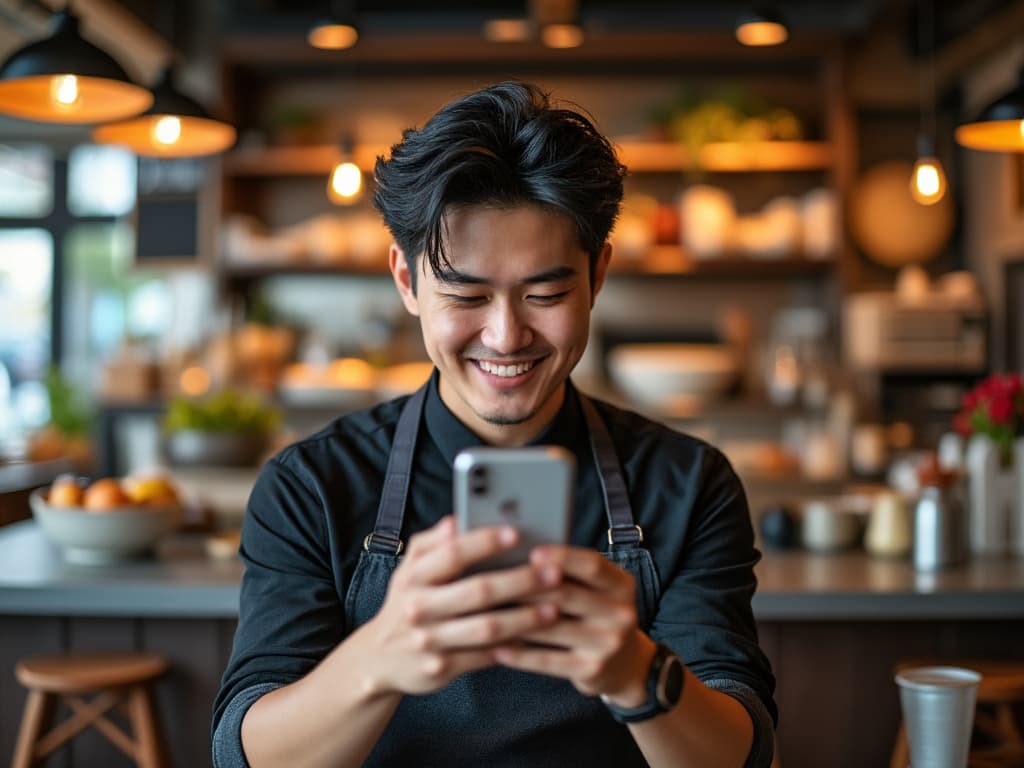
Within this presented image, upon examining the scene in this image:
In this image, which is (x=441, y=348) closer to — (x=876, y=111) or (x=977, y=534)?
(x=977, y=534)

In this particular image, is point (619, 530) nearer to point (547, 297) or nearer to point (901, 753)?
point (547, 297)

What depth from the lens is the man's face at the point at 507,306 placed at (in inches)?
53.7

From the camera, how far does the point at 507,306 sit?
137 centimetres

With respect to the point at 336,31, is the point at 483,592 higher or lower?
lower

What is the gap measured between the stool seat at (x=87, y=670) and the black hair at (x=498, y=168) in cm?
155

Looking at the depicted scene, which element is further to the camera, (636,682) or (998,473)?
(998,473)

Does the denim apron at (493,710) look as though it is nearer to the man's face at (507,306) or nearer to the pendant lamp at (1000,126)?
A: the man's face at (507,306)

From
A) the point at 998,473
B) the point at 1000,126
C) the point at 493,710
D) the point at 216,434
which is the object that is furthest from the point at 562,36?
the point at 493,710

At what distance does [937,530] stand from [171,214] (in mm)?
4192

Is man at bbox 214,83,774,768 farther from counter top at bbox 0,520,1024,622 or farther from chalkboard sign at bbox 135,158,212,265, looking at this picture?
chalkboard sign at bbox 135,158,212,265

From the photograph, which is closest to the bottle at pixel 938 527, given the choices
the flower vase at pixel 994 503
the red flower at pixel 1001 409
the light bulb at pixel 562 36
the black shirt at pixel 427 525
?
the flower vase at pixel 994 503

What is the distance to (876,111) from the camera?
19.1ft

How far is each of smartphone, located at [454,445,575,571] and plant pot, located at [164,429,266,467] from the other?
2.63 metres

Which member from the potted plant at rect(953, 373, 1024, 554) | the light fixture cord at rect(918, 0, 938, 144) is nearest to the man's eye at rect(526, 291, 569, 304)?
the potted plant at rect(953, 373, 1024, 554)
